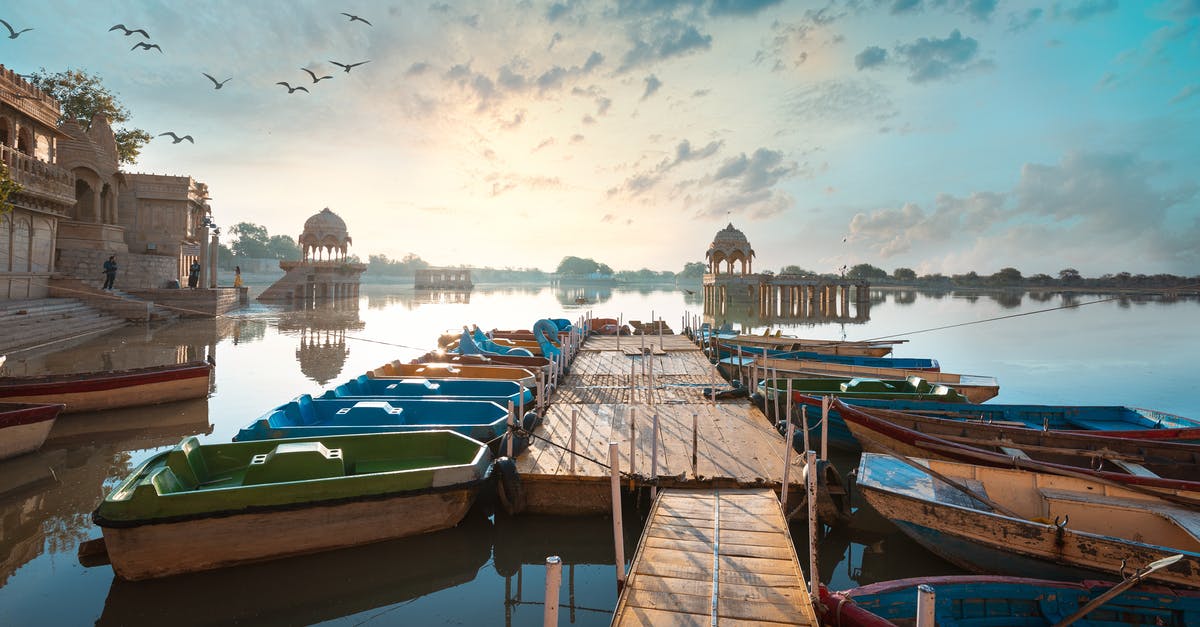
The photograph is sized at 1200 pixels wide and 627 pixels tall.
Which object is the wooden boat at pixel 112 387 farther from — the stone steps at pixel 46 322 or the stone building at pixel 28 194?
the stone building at pixel 28 194

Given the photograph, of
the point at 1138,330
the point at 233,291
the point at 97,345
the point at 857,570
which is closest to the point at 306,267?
the point at 233,291

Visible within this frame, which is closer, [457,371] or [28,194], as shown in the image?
[457,371]

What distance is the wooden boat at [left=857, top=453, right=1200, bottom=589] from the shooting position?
18.1 feet

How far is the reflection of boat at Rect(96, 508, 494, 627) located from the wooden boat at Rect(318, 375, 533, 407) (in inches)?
187

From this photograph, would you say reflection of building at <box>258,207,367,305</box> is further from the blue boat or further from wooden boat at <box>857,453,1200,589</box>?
wooden boat at <box>857,453,1200,589</box>

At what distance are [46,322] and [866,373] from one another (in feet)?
102

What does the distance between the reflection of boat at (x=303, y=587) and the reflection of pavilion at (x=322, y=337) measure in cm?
1271

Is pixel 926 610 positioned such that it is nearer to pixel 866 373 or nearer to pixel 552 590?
pixel 552 590

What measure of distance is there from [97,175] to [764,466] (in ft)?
140

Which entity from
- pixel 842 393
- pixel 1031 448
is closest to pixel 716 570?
pixel 1031 448

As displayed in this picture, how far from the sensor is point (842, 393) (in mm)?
13055

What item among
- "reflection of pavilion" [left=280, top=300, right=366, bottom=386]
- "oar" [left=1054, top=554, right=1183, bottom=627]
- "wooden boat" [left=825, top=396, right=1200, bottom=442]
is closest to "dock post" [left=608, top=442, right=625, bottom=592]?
"oar" [left=1054, top=554, right=1183, bottom=627]

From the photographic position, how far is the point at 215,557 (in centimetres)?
644

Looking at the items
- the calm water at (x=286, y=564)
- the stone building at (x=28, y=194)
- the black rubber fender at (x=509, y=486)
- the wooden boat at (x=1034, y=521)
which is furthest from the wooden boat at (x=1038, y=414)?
the stone building at (x=28, y=194)
